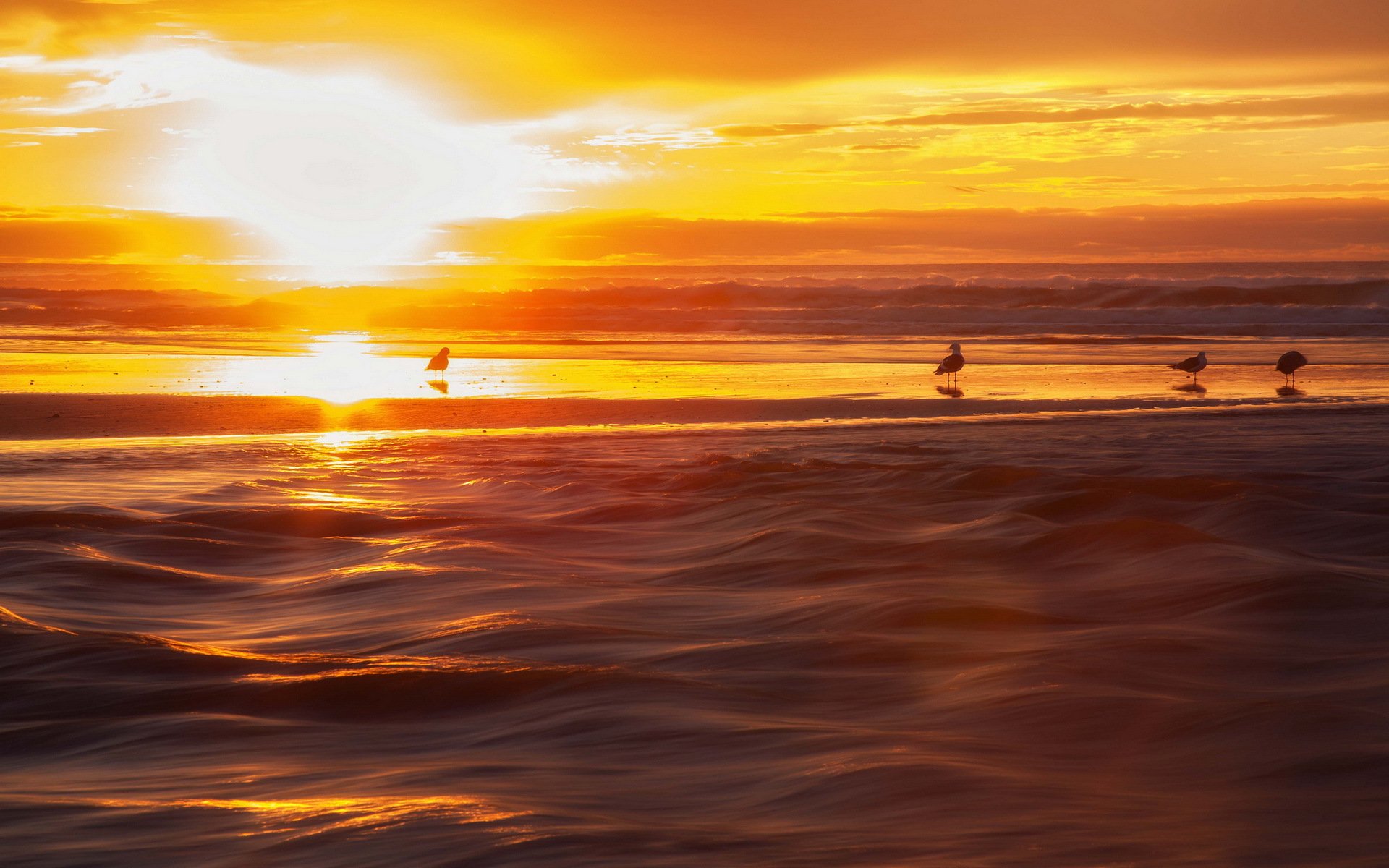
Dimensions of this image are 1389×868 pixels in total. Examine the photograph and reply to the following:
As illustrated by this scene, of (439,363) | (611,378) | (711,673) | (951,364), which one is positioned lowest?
(711,673)

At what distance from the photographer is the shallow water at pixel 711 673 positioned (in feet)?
12.9

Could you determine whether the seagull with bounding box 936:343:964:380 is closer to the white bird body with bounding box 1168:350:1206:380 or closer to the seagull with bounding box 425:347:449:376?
the white bird body with bounding box 1168:350:1206:380

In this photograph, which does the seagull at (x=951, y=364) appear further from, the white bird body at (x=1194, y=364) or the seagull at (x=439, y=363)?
the seagull at (x=439, y=363)

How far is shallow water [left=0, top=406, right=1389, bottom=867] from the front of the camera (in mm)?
3936

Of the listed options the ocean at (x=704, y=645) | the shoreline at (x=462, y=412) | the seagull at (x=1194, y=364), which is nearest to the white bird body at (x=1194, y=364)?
the seagull at (x=1194, y=364)

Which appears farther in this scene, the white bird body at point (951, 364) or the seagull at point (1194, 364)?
the white bird body at point (951, 364)

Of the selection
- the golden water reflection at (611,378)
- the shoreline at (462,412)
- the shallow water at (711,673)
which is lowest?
the shallow water at (711,673)

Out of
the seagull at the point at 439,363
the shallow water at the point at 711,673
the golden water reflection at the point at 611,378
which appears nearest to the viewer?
the shallow water at the point at 711,673

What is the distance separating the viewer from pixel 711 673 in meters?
5.62

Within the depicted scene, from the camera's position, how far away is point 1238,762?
171 inches

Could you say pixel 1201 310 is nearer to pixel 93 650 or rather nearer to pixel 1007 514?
pixel 1007 514

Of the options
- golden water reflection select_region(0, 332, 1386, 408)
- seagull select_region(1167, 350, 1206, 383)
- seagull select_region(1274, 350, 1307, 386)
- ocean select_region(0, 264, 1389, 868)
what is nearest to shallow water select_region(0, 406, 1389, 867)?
ocean select_region(0, 264, 1389, 868)

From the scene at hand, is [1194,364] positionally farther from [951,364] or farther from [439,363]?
[439,363]

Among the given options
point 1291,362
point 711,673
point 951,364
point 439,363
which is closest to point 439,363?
point 439,363
